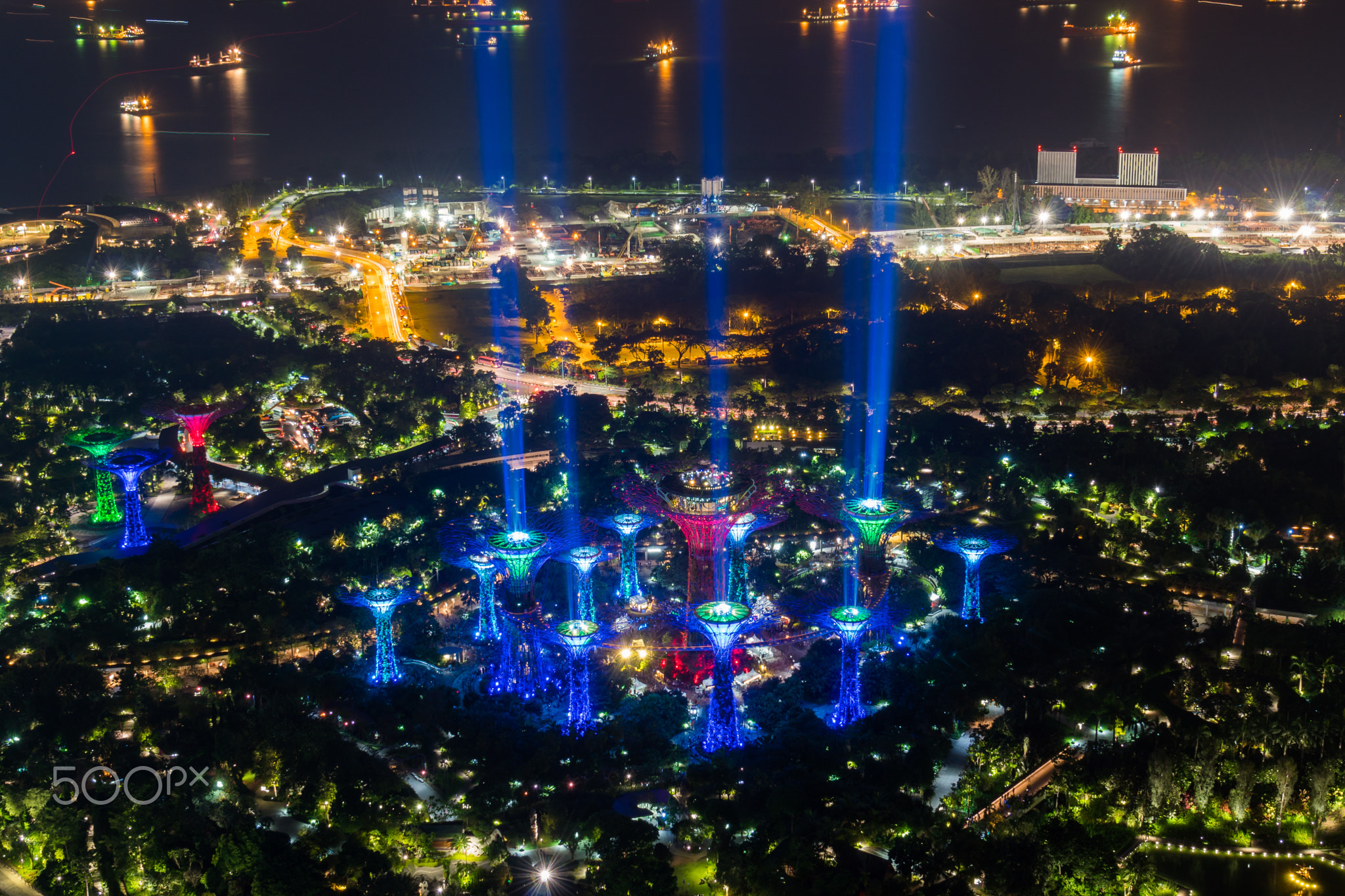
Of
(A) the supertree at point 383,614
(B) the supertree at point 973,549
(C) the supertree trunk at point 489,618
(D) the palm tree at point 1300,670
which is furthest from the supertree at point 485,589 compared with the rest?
(D) the palm tree at point 1300,670

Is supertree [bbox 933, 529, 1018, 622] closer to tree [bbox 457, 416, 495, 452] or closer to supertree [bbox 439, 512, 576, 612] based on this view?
supertree [bbox 439, 512, 576, 612]

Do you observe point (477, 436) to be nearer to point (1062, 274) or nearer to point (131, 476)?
point (131, 476)

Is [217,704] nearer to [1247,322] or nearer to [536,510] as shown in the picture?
[536,510]

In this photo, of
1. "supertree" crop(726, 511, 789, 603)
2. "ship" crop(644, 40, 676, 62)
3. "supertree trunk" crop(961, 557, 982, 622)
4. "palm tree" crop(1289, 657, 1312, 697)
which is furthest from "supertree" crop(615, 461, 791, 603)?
"ship" crop(644, 40, 676, 62)

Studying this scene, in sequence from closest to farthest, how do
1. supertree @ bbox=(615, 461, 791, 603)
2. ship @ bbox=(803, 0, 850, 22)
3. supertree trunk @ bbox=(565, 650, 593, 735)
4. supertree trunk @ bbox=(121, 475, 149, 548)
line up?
1. supertree trunk @ bbox=(565, 650, 593, 735)
2. supertree @ bbox=(615, 461, 791, 603)
3. supertree trunk @ bbox=(121, 475, 149, 548)
4. ship @ bbox=(803, 0, 850, 22)

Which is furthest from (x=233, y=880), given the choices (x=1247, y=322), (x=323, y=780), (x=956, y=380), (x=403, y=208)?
(x=403, y=208)

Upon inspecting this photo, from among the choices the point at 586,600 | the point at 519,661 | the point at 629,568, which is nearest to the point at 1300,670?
the point at 629,568
